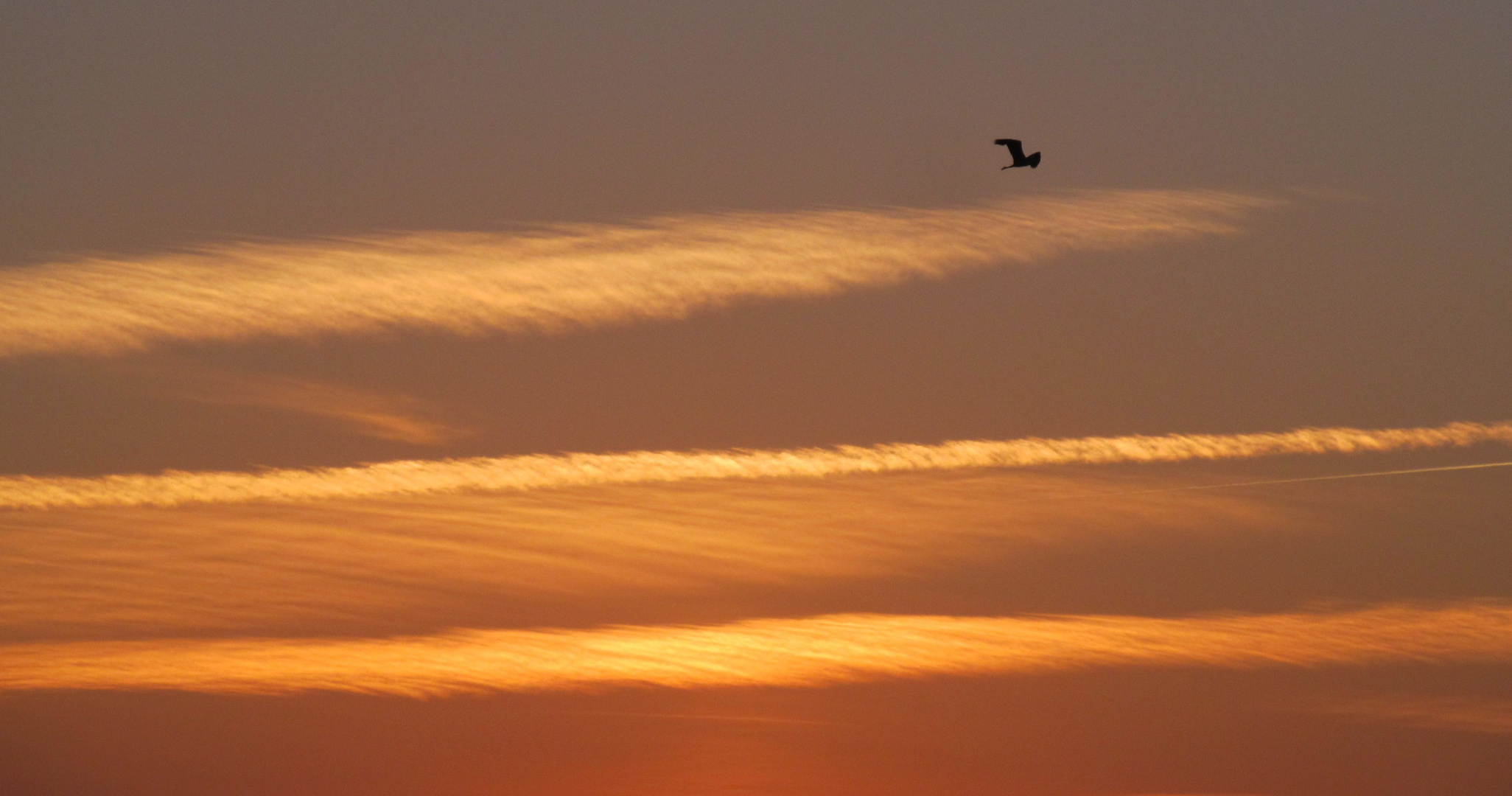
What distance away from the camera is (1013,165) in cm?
4694
